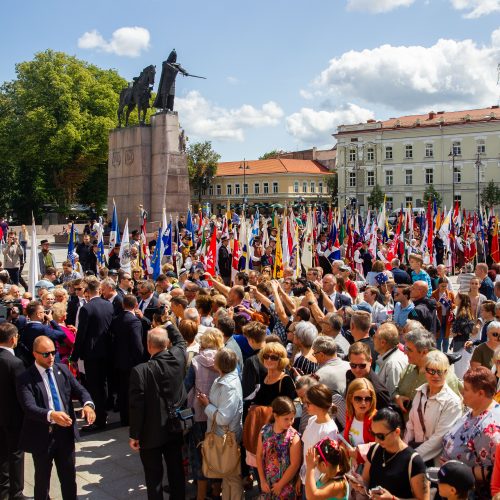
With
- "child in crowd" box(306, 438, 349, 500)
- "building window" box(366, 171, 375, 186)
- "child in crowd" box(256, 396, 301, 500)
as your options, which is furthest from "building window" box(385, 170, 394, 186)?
"child in crowd" box(306, 438, 349, 500)

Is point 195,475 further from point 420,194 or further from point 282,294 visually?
point 420,194

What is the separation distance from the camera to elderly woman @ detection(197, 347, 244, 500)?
15.7ft

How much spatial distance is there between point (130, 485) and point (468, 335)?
4.12 metres

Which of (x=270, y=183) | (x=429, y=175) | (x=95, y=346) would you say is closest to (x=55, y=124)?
(x=95, y=346)

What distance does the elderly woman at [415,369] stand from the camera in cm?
452

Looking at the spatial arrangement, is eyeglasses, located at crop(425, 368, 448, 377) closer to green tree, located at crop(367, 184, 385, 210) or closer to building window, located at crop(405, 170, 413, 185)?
green tree, located at crop(367, 184, 385, 210)

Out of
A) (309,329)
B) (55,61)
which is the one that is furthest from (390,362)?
(55,61)

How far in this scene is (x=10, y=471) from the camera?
521cm

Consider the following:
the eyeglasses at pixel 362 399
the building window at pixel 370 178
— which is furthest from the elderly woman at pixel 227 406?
the building window at pixel 370 178

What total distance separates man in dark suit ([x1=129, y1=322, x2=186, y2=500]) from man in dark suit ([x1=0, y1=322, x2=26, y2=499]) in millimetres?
1070

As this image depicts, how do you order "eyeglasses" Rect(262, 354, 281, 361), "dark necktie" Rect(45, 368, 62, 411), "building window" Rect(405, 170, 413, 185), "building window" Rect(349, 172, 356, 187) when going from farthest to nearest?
"building window" Rect(349, 172, 356, 187) → "building window" Rect(405, 170, 413, 185) → "dark necktie" Rect(45, 368, 62, 411) → "eyeglasses" Rect(262, 354, 281, 361)

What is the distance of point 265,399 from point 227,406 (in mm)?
308

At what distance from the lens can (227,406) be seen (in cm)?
477

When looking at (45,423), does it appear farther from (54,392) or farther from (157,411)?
(157,411)
